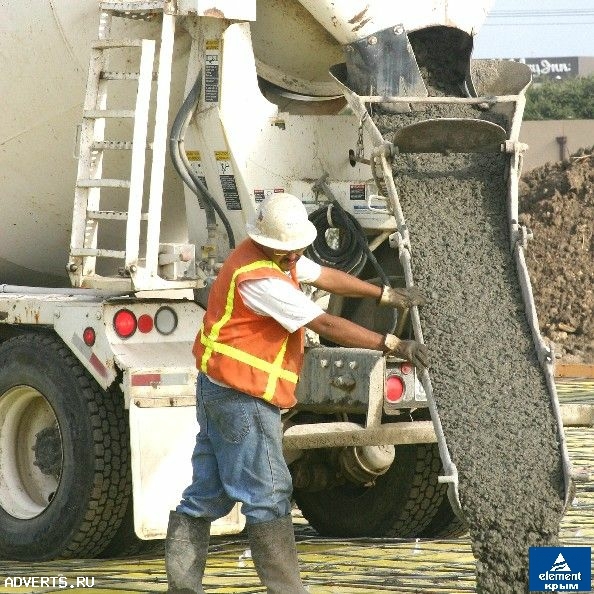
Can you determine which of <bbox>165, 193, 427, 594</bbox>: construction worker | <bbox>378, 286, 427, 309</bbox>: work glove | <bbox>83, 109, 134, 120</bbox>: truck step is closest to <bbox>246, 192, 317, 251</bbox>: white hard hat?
<bbox>165, 193, 427, 594</bbox>: construction worker

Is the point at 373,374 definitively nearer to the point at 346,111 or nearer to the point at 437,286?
the point at 437,286

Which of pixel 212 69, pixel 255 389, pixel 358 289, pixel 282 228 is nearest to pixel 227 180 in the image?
pixel 212 69

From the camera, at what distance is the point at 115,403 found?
6.57 m

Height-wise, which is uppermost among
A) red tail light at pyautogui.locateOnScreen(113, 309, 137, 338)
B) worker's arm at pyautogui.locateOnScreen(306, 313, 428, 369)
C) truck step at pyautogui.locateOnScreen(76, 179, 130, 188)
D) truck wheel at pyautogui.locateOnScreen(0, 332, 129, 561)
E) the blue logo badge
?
truck step at pyautogui.locateOnScreen(76, 179, 130, 188)

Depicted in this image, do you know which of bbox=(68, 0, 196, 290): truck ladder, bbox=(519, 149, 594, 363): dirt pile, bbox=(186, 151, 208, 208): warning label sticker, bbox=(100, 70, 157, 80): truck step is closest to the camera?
bbox=(68, 0, 196, 290): truck ladder

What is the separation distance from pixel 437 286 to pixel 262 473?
3.75 feet

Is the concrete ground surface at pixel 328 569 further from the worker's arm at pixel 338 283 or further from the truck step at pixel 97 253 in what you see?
the truck step at pixel 97 253

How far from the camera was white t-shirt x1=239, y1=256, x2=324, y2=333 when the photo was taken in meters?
5.32

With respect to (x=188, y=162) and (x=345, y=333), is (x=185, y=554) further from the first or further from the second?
(x=188, y=162)

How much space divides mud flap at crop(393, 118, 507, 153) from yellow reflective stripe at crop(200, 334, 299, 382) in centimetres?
127

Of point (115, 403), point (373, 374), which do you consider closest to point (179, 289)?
point (115, 403)

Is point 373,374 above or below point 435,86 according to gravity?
below

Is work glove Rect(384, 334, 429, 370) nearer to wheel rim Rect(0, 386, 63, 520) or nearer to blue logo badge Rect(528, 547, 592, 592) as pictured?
blue logo badge Rect(528, 547, 592, 592)

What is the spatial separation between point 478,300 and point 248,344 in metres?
1.09
